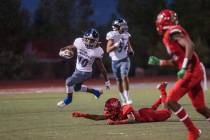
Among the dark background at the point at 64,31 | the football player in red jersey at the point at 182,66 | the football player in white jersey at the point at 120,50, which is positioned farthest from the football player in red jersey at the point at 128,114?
the dark background at the point at 64,31

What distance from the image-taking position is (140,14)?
55219mm

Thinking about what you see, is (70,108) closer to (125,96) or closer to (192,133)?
(125,96)

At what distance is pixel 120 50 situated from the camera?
47.9ft

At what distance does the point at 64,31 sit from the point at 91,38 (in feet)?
117

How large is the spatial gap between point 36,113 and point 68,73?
29452 millimetres

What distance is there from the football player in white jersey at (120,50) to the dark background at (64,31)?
27.2m

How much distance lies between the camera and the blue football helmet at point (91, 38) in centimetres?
1510

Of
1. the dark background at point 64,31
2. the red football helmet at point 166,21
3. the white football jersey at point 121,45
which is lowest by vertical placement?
→ the dark background at point 64,31

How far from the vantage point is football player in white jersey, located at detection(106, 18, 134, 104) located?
14.2 meters

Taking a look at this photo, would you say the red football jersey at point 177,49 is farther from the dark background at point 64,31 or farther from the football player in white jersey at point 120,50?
the dark background at point 64,31

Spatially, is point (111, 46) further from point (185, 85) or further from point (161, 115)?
point (185, 85)

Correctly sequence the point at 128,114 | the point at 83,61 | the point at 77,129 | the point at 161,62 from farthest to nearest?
1. the point at 83,61
2. the point at 128,114
3. the point at 77,129
4. the point at 161,62

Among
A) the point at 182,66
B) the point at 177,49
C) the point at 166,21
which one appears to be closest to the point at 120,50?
the point at 166,21

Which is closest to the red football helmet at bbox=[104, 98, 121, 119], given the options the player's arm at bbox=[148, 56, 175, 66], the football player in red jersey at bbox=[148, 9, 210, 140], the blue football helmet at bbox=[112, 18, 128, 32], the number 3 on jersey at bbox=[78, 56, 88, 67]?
the player's arm at bbox=[148, 56, 175, 66]
